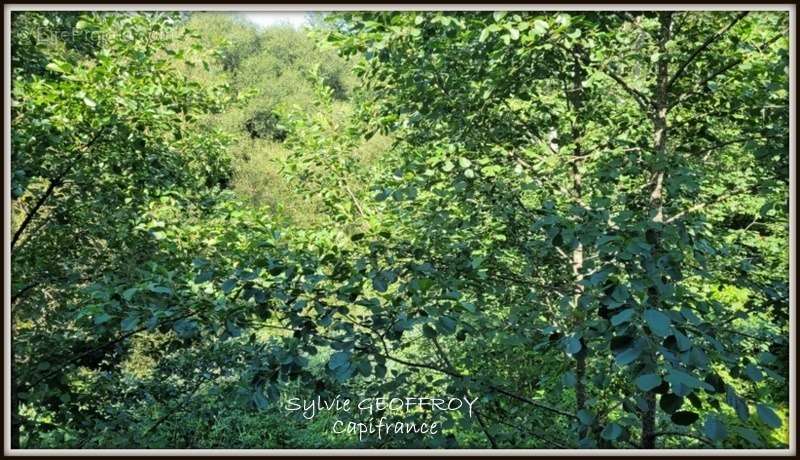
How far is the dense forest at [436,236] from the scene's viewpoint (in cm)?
205

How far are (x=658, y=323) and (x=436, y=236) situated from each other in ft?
5.64

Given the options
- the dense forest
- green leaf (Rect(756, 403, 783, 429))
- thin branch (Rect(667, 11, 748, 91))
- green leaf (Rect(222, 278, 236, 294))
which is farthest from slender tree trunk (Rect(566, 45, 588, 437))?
green leaf (Rect(222, 278, 236, 294))

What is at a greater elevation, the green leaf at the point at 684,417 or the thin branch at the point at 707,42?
the thin branch at the point at 707,42

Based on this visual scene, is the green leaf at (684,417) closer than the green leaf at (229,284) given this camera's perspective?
Yes

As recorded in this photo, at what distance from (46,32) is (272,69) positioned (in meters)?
17.9

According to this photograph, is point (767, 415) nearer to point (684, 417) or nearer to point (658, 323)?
point (684, 417)

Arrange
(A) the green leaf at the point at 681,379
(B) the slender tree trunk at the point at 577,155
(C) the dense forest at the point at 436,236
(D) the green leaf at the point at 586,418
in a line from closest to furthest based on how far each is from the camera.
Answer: (A) the green leaf at the point at 681,379, (D) the green leaf at the point at 586,418, (C) the dense forest at the point at 436,236, (B) the slender tree trunk at the point at 577,155

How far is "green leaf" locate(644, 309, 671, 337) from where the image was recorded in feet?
4.58

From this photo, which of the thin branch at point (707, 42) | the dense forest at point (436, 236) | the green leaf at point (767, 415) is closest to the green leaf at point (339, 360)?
the dense forest at point (436, 236)

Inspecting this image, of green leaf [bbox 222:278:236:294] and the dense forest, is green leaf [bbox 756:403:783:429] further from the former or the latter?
green leaf [bbox 222:278:236:294]

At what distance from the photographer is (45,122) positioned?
2.74 metres

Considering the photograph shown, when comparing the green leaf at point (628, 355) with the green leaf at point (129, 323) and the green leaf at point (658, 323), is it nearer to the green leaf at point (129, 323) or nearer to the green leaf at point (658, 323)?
the green leaf at point (658, 323)

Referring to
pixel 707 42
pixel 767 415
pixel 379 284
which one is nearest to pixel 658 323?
pixel 767 415

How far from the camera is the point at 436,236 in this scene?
307 centimetres
